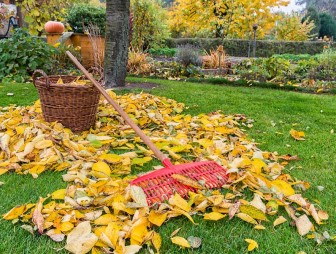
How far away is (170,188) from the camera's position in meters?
1.63

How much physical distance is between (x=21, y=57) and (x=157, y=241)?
4837mm

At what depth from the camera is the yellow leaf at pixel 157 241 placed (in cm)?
126

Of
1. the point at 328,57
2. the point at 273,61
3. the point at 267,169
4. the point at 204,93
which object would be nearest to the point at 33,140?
the point at 267,169

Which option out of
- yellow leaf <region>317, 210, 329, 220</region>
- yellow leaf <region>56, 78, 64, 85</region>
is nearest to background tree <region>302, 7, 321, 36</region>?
yellow leaf <region>56, 78, 64, 85</region>

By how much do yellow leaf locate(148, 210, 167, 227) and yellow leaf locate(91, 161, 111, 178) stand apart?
0.49 m

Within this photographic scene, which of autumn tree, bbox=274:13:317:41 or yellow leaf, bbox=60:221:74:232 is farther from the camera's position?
autumn tree, bbox=274:13:317:41

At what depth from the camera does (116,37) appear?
4.24 metres

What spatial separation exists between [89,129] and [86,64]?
4894 mm

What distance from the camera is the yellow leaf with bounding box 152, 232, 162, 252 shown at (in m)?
1.26

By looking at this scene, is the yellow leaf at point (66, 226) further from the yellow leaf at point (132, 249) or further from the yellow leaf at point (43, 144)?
the yellow leaf at point (43, 144)

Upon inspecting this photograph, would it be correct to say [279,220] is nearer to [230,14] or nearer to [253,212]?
[253,212]

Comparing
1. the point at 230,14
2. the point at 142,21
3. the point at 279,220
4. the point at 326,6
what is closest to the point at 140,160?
the point at 279,220

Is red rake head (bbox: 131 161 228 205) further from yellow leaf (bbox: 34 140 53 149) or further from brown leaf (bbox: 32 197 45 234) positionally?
yellow leaf (bbox: 34 140 53 149)

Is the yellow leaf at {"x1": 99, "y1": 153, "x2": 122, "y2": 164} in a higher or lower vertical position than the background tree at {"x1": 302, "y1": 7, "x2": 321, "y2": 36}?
lower
